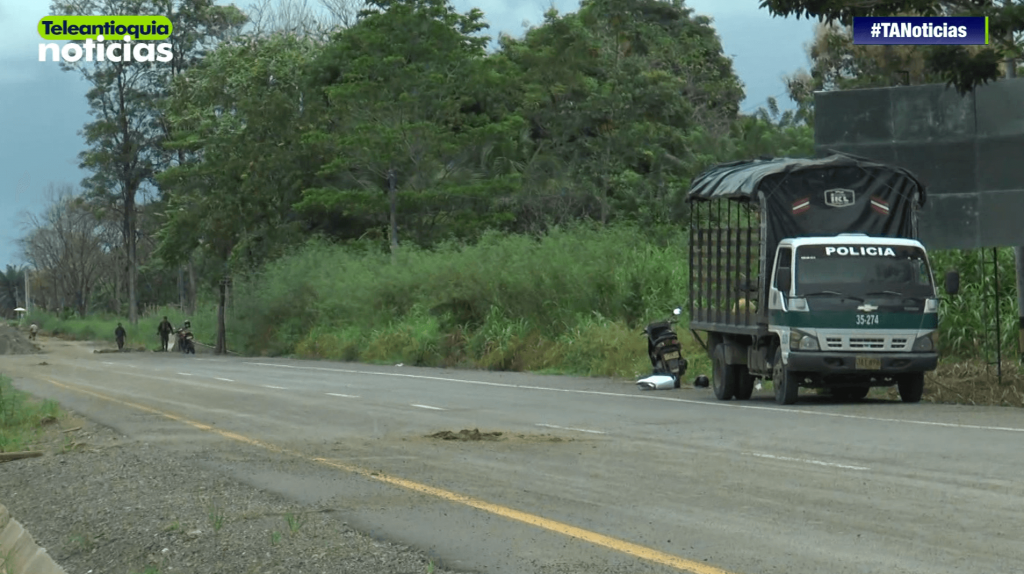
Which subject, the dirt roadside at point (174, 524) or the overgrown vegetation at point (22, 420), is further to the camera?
the overgrown vegetation at point (22, 420)

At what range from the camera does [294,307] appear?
2249 inches

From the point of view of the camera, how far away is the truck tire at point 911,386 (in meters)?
20.9

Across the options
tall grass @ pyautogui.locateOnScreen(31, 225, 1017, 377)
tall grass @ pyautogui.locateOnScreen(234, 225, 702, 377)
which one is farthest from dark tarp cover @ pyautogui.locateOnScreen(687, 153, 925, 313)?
tall grass @ pyautogui.locateOnScreen(234, 225, 702, 377)

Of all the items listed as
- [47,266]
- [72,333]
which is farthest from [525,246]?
[47,266]

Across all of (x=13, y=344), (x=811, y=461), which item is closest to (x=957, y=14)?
(x=811, y=461)

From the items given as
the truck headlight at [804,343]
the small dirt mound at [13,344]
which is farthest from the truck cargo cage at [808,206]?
the small dirt mound at [13,344]

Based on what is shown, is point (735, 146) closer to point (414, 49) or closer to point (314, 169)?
point (414, 49)

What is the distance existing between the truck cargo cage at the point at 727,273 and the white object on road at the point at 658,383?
1.37m

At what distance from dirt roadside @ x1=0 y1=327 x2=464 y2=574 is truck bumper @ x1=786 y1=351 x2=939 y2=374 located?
8.69 m

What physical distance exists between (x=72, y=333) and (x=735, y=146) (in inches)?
2734

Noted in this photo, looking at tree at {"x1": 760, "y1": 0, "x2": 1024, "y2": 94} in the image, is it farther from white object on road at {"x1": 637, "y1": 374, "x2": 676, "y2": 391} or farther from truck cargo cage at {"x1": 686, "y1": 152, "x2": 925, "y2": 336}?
white object on road at {"x1": 637, "y1": 374, "x2": 676, "y2": 391}

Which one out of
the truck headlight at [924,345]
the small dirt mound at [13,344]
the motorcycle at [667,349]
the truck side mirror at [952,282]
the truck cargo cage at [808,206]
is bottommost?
the small dirt mound at [13,344]

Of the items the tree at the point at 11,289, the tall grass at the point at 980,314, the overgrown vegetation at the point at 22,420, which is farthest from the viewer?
the tree at the point at 11,289

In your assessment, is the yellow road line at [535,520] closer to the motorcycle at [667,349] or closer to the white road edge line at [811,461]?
the white road edge line at [811,461]
